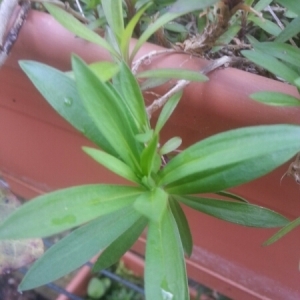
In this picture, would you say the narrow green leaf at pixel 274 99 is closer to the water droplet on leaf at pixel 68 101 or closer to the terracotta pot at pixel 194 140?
the terracotta pot at pixel 194 140

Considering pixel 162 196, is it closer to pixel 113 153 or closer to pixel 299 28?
pixel 113 153

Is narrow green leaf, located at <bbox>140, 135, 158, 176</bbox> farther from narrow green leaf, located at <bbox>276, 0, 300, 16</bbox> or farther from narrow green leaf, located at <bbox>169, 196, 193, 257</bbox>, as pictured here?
narrow green leaf, located at <bbox>276, 0, 300, 16</bbox>

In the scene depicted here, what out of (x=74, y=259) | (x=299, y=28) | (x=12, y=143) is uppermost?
(x=299, y=28)

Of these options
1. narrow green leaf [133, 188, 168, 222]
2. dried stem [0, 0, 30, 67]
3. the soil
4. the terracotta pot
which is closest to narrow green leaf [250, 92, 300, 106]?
the terracotta pot

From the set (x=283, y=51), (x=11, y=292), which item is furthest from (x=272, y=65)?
(x=11, y=292)

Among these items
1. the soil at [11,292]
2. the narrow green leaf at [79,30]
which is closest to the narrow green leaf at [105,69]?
the narrow green leaf at [79,30]

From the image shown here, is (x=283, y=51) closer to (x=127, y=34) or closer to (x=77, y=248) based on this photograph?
(x=127, y=34)

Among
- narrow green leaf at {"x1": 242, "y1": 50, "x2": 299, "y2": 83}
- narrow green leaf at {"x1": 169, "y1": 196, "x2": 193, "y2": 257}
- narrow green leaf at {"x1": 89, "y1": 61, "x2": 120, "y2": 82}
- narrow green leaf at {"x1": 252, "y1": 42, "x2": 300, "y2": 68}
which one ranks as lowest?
narrow green leaf at {"x1": 169, "y1": 196, "x2": 193, "y2": 257}

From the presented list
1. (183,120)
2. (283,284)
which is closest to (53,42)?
(183,120)
